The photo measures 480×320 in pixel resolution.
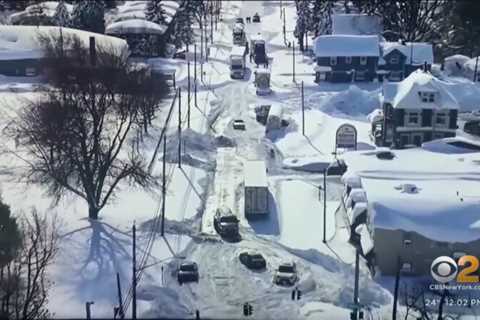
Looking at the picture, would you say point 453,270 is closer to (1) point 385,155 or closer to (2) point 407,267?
(2) point 407,267

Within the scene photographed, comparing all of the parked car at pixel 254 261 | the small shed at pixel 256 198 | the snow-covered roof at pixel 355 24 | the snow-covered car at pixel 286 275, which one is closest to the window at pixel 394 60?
the snow-covered roof at pixel 355 24

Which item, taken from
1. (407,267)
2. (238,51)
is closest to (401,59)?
(238,51)

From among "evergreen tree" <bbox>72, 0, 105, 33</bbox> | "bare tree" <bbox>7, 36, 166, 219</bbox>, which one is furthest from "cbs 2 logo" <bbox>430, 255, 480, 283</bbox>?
"evergreen tree" <bbox>72, 0, 105, 33</bbox>

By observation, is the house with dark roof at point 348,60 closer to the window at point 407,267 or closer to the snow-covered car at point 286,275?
the window at point 407,267

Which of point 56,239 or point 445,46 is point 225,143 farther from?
point 445,46

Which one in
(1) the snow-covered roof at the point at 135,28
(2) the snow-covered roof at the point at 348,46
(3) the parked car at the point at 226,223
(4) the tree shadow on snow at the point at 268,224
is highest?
(1) the snow-covered roof at the point at 135,28
